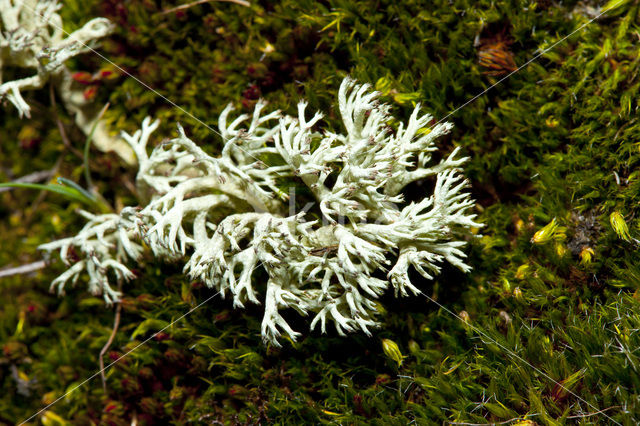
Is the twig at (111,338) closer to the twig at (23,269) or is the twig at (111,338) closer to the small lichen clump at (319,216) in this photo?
the small lichen clump at (319,216)

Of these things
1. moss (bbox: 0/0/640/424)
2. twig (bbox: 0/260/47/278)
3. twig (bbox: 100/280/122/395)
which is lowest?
twig (bbox: 100/280/122/395)

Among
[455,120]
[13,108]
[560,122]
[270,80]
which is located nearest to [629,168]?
[560,122]

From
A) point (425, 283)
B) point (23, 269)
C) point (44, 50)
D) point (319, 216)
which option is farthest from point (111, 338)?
point (425, 283)

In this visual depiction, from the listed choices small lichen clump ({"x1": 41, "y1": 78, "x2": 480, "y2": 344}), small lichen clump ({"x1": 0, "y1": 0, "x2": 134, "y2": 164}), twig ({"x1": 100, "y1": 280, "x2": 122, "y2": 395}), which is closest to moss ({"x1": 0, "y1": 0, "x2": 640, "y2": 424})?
twig ({"x1": 100, "y1": 280, "x2": 122, "y2": 395})

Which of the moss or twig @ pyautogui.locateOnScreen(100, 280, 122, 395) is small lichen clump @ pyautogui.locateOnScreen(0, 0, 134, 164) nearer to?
the moss

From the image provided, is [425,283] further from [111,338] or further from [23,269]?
[23,269]

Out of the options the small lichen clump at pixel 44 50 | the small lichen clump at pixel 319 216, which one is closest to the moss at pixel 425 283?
the small lichen clump at pixel 44 50
